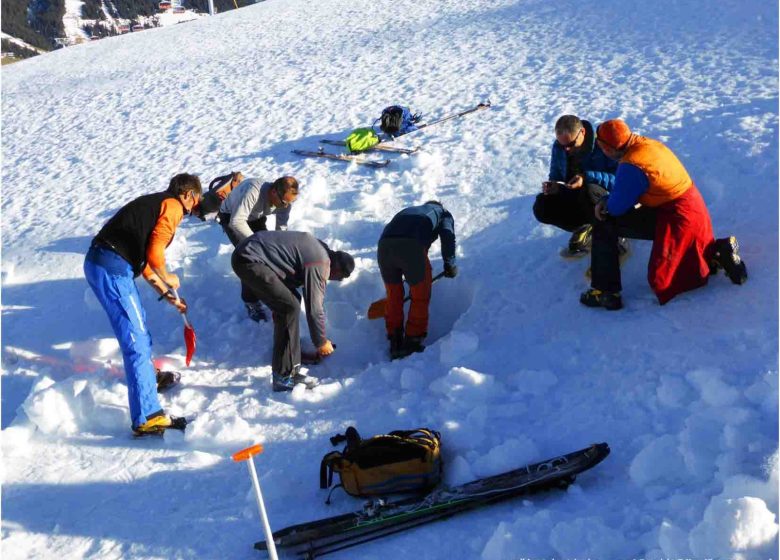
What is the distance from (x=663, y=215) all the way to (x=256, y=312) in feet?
12.0

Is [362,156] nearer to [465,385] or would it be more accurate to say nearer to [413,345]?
[413,345]

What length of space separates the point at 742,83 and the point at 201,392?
6969mm

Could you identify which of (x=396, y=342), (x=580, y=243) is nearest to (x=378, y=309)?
(x=396, y=342)

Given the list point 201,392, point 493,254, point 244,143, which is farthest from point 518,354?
point 244,143

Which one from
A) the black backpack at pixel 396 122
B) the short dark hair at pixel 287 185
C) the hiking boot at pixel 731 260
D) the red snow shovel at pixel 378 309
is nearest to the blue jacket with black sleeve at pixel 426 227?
the red snow shovel at pixel 378 309

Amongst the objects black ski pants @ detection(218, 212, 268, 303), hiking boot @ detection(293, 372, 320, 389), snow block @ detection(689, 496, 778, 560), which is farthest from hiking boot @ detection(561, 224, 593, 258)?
snow block @ detection(689, 496, 778, 560)

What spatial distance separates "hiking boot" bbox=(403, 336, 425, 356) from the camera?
220 inches

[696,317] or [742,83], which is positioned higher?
[742,83]

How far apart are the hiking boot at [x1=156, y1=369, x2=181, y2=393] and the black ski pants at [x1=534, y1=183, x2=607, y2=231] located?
335 centimetres

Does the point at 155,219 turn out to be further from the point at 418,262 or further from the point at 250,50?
the point at 250,50

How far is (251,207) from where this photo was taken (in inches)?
234

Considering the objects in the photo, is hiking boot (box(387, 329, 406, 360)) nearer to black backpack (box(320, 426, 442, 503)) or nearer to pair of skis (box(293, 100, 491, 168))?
black backpack (box(320, 426, 442, 503))

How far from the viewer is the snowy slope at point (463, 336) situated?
3.48 metres

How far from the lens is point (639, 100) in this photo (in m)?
8.18
